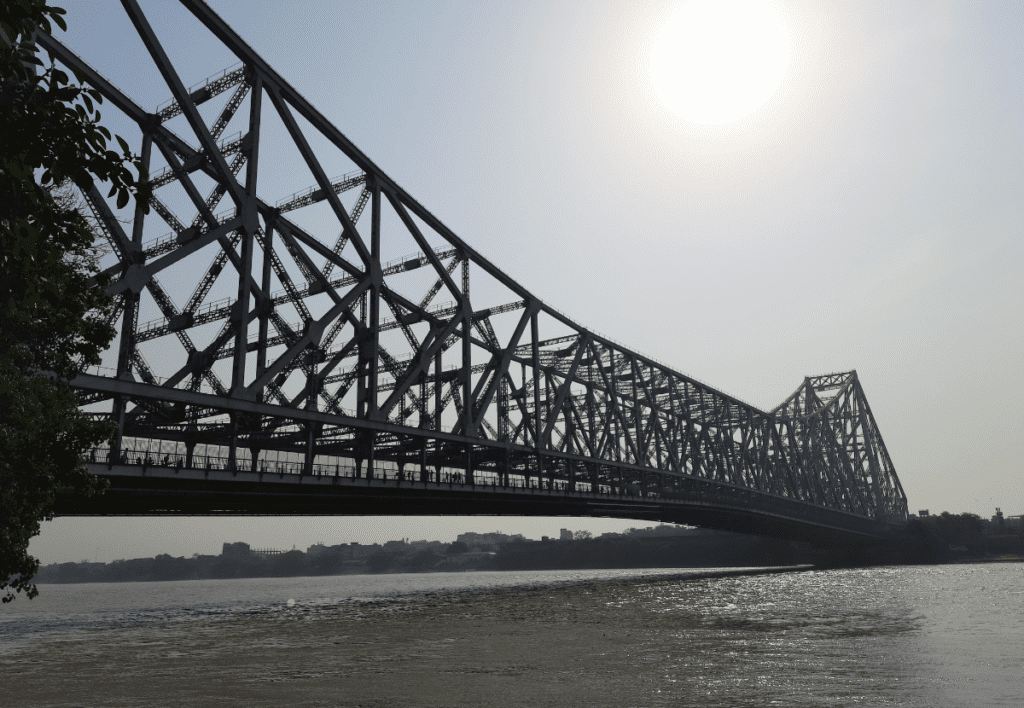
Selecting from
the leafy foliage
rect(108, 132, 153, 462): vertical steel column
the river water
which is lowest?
the river water

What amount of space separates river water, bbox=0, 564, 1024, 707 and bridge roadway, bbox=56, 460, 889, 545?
669cm

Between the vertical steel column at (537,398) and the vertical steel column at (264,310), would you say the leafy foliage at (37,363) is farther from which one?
the vertical steel column at (537,398)

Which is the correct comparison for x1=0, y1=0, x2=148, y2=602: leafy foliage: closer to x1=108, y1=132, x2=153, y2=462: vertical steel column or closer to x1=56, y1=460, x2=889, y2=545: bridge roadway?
x1=56, y1=460, x2=889, y2=545: bridge roadway

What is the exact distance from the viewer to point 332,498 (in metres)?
48.3

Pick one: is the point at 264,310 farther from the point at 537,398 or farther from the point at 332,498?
the point at 537,398

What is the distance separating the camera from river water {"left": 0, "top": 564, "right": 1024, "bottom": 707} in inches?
677

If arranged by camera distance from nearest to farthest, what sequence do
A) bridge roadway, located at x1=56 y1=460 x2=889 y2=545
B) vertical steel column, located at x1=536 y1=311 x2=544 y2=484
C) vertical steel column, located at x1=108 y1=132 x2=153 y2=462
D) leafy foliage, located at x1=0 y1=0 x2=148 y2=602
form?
leafy foliage, located at x1=0 y1=0 x2=148 y2=602
vertical steel column, located at x1=108 y1=132 x2=153 y2=462
bridge roadway, located at x1=56 y1=460 x2=889 y2=545
vertical steel column, located at x1=536 y1=311 x2=544 y2=484

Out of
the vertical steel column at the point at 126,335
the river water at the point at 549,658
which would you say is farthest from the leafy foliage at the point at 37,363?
the vertical steel column at the point at 126,335

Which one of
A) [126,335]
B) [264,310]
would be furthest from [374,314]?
[126,335]

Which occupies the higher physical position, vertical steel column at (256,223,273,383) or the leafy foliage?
vertical steel column at (256,223,273,383)

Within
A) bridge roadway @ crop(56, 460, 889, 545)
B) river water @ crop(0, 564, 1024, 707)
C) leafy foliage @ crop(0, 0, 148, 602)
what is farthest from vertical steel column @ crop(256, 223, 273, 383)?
leafy foliage @ crop(0, 0, 148, 602)

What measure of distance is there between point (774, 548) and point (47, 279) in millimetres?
153023

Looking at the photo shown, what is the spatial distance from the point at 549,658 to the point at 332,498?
28.2 m

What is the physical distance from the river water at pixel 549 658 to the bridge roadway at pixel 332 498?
669cm
